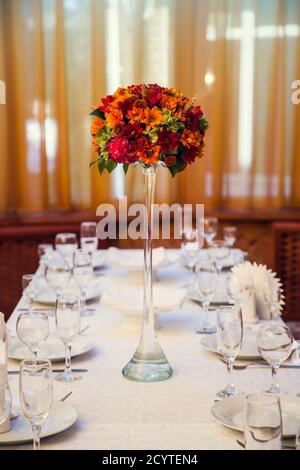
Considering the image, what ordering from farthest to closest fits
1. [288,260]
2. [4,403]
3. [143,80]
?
[143,80], [288,260], [4,403]

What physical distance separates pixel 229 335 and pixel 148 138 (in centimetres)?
47

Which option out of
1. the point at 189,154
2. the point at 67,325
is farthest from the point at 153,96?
the point at 67,325

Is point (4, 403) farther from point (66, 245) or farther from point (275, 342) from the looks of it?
point (66, 245)

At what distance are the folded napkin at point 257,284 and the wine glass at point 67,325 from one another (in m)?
0.64

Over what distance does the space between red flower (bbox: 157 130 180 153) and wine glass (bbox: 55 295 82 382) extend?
1.36 ft

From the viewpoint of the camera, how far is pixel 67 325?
5.66 ft

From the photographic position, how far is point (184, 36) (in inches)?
167

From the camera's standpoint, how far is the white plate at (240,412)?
1.38 metres

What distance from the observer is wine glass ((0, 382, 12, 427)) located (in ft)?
4.48

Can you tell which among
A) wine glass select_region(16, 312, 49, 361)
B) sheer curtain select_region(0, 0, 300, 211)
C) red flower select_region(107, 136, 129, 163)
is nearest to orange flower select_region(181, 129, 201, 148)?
red flower select_region(107, 136, 129, 163)

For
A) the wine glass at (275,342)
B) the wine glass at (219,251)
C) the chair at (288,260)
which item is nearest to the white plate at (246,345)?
the wine glass at (275,342)

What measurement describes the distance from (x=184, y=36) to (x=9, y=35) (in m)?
0.97

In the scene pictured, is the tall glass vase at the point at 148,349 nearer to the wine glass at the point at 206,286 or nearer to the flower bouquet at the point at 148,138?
the flower bouquet at the point at 148,138

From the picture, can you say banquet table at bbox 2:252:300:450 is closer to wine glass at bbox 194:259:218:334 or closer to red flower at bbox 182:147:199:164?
wine glass at bbox 194:259:218:334
